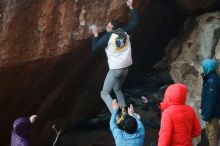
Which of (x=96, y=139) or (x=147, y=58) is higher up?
(x=147, y=58)

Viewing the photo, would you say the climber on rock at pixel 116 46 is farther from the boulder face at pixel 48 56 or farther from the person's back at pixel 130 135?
the person's back at pixel 130 135

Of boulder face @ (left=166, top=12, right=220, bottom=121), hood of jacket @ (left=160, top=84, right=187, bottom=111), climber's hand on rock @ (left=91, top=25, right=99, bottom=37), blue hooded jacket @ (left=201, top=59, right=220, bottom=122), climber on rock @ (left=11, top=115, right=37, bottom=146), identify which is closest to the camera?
hood of jacket @ (left=160, top=84, right=187, bottom=111)

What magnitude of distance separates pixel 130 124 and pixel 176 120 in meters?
0.70

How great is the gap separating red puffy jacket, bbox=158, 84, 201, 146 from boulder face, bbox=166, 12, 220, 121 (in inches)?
137

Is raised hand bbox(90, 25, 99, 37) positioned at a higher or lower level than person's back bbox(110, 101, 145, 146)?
higher

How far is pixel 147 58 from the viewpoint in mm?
14086

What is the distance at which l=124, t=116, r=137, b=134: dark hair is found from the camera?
24.3 feet

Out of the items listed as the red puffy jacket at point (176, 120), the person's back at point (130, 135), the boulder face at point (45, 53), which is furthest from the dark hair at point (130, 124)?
the boulder face at point (45, 53)

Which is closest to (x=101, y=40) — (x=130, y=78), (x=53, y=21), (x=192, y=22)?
(x=53, y=21)

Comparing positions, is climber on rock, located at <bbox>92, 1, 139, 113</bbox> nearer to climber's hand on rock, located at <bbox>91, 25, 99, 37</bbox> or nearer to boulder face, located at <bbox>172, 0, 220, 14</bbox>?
climber's hand on rock, located at <bbox>91, 25, 99, 37</bbox>

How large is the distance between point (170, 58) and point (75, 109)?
252cm

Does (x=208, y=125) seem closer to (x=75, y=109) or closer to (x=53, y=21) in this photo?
(x=53, y=21)

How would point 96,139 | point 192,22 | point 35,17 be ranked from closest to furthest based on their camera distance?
1. point 35,17
2. point 192,22
3. point 96,139

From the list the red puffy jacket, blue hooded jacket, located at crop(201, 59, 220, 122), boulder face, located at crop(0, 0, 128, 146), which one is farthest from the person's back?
boulder face, located at crop(0, 0, 128, 146)
